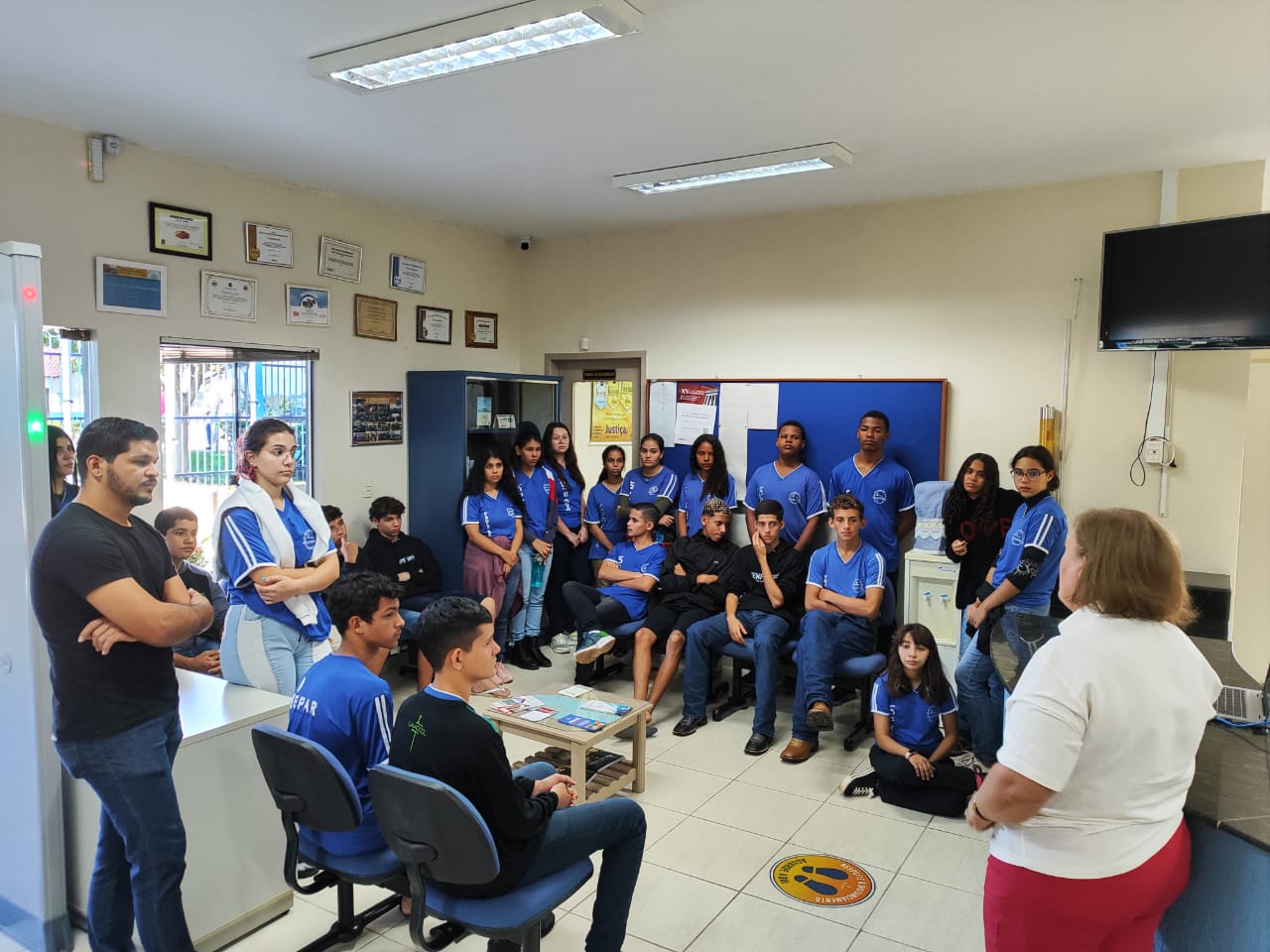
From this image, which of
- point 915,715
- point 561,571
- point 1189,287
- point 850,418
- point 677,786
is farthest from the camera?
point 561,571

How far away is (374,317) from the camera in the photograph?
216 inches

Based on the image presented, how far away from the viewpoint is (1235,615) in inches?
209

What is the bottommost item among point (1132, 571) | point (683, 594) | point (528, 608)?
point (528, 608)

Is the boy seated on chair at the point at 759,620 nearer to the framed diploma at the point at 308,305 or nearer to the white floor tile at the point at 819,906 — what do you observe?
the white floor tile at the point at 819,906

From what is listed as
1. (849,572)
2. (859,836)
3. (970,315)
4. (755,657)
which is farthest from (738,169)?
(859,836)

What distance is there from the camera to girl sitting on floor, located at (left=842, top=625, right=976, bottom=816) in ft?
11.6

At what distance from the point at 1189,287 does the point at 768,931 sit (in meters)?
3.40

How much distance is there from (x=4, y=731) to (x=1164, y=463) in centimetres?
507

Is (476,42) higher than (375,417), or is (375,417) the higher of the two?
(476,42)

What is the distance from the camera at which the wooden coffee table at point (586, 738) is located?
3355 millimetres

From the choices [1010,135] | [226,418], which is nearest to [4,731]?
[226,418]

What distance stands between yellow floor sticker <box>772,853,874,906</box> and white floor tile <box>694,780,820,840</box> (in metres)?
0.21

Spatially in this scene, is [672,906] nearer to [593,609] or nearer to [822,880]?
Result: [822,880]

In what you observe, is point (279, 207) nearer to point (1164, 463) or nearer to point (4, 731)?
point (4, 731)
